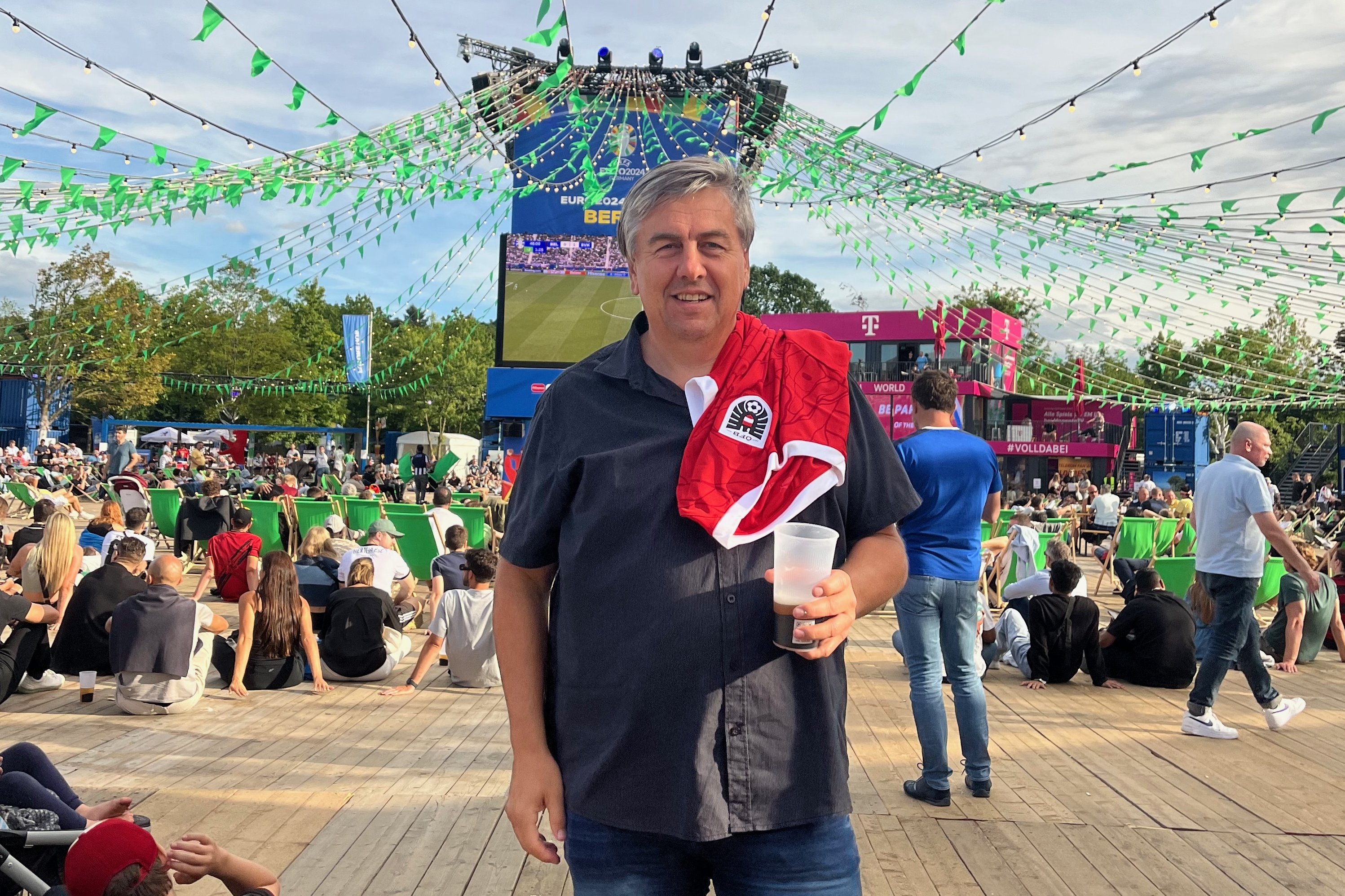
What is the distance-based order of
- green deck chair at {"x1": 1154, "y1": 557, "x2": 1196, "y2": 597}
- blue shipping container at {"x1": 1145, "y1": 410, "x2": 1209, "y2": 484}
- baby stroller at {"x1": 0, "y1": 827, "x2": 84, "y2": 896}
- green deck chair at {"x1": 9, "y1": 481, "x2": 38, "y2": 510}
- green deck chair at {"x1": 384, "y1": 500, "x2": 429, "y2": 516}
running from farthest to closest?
blue shipping container at {"x1": 1145, "y1": 410, "x2": 1209, "y2": 484}, green deck chair at {"x1": 9, "y1": 481, "x2": 38, "y2": 510}, green deck chair at {"x1": 384, "y1": 500, "x2": 429, "y2": 516}, green deck chair at {"x1": 1154, "y1": 557, "x2": 1196, "y2": 597}, baby stroller at {"x1": 0, "y1": 827, "x2": 84, "y2": 896}

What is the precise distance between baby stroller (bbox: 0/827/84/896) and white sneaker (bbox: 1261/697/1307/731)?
6249mm

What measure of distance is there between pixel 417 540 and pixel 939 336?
70.0 ft

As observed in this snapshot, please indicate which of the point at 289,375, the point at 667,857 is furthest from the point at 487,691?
the point at 289,375

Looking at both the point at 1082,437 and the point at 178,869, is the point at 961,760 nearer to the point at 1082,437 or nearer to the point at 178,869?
the point at 178,869

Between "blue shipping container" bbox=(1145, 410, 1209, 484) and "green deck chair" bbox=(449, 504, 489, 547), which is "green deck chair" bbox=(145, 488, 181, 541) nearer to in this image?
"green deck chair" bbox=(449, 504, 489, 547)

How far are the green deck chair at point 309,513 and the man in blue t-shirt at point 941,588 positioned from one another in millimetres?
10603

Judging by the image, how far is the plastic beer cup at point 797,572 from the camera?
4.98 ft

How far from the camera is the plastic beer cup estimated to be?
1.52m

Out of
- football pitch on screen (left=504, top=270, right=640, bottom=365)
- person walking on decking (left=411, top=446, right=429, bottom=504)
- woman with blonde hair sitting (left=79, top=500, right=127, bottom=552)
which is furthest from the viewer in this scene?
person walking on decking (left=411, top=446, right=429, bottom=504)

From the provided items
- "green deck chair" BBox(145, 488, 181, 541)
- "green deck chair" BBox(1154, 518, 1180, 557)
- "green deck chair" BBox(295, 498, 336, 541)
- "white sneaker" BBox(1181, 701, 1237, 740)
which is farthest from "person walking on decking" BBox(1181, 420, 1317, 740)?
"green deck chair" BBox(145, 488, 181, 541)

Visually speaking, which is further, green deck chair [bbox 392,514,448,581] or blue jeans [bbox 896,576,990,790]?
green deck chair [bbox 392,514,448,581]

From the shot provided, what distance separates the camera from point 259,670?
23.9 ft

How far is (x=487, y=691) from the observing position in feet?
24.5

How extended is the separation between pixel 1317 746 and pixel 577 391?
607cm
